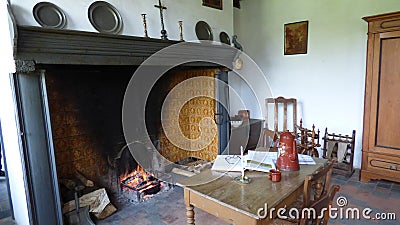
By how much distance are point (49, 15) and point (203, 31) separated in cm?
165

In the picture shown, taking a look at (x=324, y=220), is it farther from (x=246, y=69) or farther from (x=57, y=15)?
(x=246, y=69)

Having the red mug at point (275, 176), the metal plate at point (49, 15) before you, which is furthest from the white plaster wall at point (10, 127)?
the red mug at point (275, 176)

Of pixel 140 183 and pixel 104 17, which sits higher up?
pixel 104 17

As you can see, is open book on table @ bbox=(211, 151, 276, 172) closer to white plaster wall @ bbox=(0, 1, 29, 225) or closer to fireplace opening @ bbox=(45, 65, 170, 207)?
fireplace opening @ bbox=(45, 65, 170, 207)

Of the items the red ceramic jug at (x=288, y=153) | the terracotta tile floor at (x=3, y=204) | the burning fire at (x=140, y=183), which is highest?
the red ceramic jug at (x=288, y=153)

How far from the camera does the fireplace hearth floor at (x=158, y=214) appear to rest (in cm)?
255

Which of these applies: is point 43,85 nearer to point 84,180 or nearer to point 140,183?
point 84,180

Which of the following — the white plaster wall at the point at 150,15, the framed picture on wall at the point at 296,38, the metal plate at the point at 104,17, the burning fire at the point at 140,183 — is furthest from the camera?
the framed picture on wall at the point at 296,38

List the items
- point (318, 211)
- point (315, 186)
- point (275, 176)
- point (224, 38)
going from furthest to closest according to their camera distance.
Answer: point (224, 38), point (315, 186), point (275, 176), point (318, 211)

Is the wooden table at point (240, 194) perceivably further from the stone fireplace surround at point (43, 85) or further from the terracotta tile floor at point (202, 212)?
the stone fireplace surround at point (43, 85)

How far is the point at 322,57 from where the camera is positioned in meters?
3.89

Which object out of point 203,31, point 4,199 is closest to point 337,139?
point 203,31

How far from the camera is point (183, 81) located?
386 centimetres

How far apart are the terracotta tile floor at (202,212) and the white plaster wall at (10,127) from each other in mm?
307
